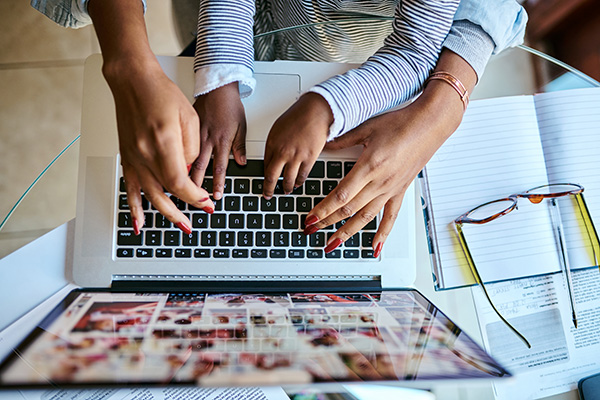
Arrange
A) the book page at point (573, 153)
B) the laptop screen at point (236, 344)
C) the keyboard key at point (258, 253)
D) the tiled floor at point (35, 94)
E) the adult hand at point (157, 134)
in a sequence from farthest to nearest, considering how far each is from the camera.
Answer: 1. the tiled floor at point (35, 94)
2. the book page at point (573, 153)
3. the keyboard key at point (258, 253)
4. the adult hand at point (157, 134)
5. the laptop screen at point (236, 344)

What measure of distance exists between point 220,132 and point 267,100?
0.30 ft

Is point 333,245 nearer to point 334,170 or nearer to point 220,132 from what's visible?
point 334,170

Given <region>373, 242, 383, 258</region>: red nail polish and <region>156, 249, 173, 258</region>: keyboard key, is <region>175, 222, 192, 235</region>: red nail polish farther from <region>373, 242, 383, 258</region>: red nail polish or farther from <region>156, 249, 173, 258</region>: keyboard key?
<region>373, 242, 383, 258</region>: red nail polish

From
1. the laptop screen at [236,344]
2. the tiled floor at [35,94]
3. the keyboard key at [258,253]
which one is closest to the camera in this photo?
the laptop screen at [236,344]

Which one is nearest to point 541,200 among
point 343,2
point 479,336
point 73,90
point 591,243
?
point 591,243

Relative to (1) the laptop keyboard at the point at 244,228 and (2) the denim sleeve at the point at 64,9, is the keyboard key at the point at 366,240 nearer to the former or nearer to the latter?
(1) the laptop keyboard at the point at 244,228

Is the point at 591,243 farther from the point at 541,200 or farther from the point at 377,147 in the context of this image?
the point at 377,147

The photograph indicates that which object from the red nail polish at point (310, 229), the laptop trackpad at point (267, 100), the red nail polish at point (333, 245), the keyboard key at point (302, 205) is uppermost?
the laptop trackpad at point (267, 100)

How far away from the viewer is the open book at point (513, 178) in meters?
0.61

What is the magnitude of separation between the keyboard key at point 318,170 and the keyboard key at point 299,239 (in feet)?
0.25

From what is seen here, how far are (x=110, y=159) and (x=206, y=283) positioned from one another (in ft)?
0.65

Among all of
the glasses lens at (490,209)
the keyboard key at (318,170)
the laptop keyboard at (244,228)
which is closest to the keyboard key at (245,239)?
the laptop keyboard at (244,228)

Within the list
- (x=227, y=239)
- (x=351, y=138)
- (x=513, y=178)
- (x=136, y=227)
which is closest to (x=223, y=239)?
(x=227, y=239)

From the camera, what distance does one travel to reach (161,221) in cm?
52
